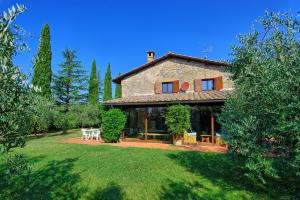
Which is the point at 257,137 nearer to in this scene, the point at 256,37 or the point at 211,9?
the point at 256,37

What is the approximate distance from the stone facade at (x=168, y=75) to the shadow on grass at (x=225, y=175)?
979cm

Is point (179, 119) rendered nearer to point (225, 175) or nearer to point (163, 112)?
point (163, 112)

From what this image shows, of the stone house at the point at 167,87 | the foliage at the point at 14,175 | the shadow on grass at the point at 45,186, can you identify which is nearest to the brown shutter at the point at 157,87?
the stone house at the point at 167,87

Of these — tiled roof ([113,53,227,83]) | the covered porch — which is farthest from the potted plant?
tiled roof ([113,53,227,83])

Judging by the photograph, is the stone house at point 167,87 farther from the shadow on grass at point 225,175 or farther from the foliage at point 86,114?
the foliage at point 86,114

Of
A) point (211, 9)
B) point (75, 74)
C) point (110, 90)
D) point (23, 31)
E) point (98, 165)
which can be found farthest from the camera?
point (110, 90)

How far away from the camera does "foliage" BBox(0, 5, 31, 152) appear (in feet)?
8.79

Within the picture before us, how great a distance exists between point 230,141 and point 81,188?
4.38m

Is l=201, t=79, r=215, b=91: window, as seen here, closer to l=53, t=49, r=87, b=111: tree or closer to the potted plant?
the potted plant

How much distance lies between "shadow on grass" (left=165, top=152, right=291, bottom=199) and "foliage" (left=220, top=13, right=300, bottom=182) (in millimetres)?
922

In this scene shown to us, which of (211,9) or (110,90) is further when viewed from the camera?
(110,90)

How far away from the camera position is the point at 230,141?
6012 mm

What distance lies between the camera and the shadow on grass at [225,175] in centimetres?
620

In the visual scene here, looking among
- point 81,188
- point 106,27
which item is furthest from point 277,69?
point 106,27
